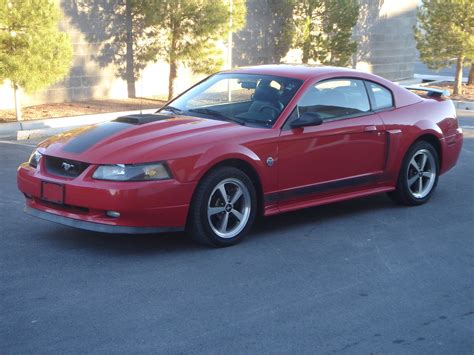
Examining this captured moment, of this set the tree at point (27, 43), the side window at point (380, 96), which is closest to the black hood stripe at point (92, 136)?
the side window at point (380, 96)

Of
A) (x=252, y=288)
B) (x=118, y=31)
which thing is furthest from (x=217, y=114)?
(x=118, y=31)

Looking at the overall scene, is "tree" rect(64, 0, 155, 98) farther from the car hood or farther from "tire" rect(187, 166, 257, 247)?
"tire" rect(187, 166, 257, 247)

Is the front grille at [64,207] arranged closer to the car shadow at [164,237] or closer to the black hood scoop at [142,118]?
the car shadow at [164,237]

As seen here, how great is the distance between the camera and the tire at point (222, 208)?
6199 millimetres

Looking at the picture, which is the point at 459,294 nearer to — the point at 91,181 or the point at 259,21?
the point at 91,181

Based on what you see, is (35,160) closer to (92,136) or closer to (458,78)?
(92,136)

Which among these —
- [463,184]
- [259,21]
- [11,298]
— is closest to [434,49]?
[259,21]

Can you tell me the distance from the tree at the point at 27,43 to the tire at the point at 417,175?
767 centimetres

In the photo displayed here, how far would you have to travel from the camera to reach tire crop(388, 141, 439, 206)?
795cm

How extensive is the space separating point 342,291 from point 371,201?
124 inches

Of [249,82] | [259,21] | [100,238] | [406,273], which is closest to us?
[406,273]

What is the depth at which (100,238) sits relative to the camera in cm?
659

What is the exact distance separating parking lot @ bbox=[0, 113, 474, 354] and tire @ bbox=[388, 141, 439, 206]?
42cm

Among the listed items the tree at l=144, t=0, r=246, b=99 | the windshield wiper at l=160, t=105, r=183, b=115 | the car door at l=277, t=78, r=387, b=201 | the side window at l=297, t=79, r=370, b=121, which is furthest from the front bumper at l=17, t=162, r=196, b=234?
the tree at l=144, t=0, r=246, b=99
